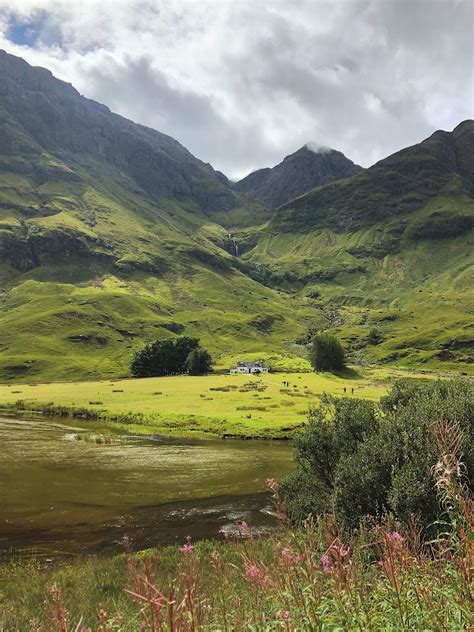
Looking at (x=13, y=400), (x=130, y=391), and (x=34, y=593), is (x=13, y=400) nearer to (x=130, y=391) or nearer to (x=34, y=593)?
(x=130, y=391)

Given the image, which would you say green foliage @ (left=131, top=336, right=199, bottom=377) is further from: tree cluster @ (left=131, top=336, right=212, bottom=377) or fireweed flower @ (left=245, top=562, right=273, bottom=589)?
fireweed flower @ (left=245, top=562, right=273, bottom=589)

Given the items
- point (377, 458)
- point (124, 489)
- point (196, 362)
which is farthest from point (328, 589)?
point (196, 362)

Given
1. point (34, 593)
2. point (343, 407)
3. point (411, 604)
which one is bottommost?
point (34, 593)

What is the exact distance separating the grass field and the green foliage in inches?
1507

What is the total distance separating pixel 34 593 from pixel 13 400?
10571cm

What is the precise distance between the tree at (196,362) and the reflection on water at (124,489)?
360 feet

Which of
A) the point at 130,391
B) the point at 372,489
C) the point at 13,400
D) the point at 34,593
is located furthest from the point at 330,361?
the point at 34,593

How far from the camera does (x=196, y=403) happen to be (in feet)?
346

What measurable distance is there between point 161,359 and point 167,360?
269 centimetres

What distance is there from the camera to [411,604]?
227 inches

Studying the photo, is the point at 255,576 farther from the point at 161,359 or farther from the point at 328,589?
the point at 161,359

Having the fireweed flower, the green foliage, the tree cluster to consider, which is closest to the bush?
the fireweed flower

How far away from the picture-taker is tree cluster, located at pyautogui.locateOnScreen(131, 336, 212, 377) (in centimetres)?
18550

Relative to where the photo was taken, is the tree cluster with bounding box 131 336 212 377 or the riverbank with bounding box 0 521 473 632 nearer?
the riverbank with bounding box 0 521 473 632
